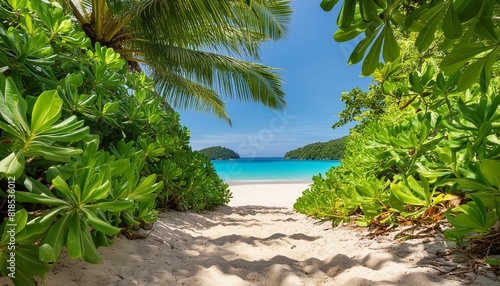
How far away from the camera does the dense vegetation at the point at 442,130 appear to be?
78cm

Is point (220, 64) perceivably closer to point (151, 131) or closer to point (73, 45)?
→ point (151, 131)

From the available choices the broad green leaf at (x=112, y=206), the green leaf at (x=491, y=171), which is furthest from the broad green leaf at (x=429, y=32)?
the broad green leaf at (x=112, y=206)

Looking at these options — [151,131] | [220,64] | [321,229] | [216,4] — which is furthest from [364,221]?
[220,64]

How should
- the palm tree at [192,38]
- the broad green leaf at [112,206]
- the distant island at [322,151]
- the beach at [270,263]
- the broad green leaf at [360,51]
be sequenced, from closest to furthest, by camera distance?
the broad green leaf at [112,206] < the broad green leaf at [360,51] < the beach at [270,263] < the palm tree at [192,38] < the distant island at [322,151]

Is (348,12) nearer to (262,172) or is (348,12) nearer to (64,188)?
(64,188)

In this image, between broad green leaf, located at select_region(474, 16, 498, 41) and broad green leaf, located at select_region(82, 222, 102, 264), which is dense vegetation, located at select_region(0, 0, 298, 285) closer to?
broad green leaf, located at select_region(82, 222, 102, 264)

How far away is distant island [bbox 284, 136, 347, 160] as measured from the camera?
84.9 ft

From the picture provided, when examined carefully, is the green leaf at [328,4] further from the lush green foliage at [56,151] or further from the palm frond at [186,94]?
the palm frond at [186,94]

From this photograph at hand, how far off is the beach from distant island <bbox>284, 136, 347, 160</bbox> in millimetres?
22257

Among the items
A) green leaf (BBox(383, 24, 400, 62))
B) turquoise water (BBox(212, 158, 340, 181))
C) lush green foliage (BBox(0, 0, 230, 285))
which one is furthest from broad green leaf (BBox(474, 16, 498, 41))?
turquoise water (BBox(212, 158, 340, 181))

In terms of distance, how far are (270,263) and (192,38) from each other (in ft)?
13.6

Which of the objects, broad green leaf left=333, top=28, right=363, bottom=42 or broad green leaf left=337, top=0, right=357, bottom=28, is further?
broad green leaf left=333, top=28, right=363, bottom=42

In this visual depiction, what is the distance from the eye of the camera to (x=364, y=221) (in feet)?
5.87

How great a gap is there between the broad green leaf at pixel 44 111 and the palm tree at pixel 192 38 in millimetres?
2034
